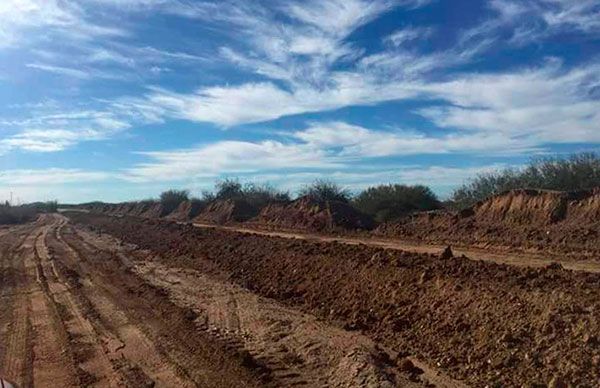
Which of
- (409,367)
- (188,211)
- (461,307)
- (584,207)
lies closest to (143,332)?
(409,367)

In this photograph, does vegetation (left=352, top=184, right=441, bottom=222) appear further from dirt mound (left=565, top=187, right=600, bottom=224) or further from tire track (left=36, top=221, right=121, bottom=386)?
tire track (left=36, top=221, right=121, bottom=386)

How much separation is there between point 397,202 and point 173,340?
80.1ft

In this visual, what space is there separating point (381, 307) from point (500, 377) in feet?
13.6

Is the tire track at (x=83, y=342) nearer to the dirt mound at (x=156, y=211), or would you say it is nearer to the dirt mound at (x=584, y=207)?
the dirt mound at (x=584, y=207)

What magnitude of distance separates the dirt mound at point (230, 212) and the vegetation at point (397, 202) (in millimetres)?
10076

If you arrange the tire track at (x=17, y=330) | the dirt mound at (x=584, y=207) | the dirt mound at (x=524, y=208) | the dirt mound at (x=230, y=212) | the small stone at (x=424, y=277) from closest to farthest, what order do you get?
the tire track at (x=17, y=330)
the small stone at (x=424, y=277)
the dirt mound at (x=584, y=207)
the dirt mound at (x=524, y=208)
the dirt mound at (x=230, y=212)

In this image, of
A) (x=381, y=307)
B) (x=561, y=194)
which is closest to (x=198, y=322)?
(x=381, y=307)

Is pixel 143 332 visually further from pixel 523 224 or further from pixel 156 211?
pixel 156 211

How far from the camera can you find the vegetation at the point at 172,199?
229ft

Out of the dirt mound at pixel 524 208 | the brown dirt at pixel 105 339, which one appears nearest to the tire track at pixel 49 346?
the brown dirt at pixel 105 339

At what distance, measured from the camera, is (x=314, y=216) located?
3291 cm

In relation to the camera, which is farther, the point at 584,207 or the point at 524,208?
the point at 524,208

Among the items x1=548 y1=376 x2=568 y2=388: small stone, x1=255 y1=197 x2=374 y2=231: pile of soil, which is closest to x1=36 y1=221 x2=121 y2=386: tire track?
x1=548 y1=376 x2=568 y2=388: small stone

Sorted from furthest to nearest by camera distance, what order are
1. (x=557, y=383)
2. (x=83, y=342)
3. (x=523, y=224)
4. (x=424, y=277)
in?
(x=523, y=224)
(x=424, y=277)
(x=83, y=342)
(x=557, y=383)
